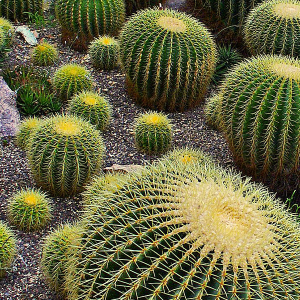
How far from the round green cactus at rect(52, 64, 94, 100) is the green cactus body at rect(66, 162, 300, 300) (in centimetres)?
320

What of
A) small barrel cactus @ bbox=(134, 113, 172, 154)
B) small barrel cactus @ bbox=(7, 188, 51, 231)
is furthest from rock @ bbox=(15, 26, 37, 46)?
small barrel cactus @ bbox=(7, 188, 51, 231)

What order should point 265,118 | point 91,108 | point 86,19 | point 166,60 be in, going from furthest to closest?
point 86,19
point 166,60
point 91,108
point 265,118

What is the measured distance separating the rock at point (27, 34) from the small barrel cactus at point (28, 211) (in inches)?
146

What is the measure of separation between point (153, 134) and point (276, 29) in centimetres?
218

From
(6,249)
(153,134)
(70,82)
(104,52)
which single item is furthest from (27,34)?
(6,249)

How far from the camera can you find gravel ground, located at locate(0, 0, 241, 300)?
3787mm

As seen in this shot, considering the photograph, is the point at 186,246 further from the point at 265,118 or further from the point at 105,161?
the point at 105,161

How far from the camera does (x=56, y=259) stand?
3494 millimetres

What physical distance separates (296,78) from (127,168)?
1750 mm

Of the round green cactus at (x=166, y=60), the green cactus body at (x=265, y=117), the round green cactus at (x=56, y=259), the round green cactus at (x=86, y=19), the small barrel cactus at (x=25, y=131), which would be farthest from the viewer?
the round green cactus at (x=86, y=19)

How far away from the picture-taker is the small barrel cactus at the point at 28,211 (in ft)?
13.5

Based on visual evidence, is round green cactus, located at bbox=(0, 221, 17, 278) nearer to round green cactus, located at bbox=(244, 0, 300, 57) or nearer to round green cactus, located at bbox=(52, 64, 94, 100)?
round green cactus, located at bbox=(52, 64, 94, 100)

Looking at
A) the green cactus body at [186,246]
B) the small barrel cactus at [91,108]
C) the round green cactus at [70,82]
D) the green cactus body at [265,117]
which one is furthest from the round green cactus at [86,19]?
the green cactus body at [186,246]

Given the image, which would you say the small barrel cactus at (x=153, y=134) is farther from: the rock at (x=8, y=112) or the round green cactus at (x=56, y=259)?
the round green cactus at (x=56, y=259)
